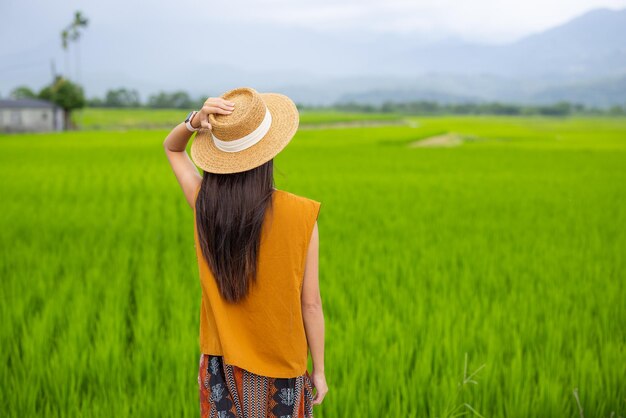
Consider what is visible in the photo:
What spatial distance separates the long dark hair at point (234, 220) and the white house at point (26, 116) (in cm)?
3547

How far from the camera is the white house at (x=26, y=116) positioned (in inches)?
1356

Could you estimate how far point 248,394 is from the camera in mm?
1518

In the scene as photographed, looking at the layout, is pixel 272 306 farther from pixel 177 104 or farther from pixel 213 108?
pixel 177 104

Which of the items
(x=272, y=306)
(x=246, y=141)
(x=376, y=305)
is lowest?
(x=376, y=305)

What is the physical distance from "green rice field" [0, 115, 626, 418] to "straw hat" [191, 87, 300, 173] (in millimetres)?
1202

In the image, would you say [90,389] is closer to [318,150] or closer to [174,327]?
[174,327]

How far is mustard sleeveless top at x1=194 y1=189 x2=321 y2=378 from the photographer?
4.57 feet

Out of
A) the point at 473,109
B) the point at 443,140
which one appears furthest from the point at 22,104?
the point at 473,109

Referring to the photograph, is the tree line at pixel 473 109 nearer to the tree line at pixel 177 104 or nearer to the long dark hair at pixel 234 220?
the tree line at pixel 177 104

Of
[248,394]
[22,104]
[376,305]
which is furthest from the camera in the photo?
[22,104]

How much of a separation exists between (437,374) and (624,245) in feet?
11.6

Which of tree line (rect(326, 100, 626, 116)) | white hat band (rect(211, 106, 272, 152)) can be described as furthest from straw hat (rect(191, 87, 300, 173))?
tree line (rect(326, 100, 626, 116))

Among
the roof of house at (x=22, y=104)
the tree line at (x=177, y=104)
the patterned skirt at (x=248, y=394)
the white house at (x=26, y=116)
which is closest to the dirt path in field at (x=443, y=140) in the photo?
the tree line at (x=177, y=104)

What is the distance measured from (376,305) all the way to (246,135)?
2.33m
